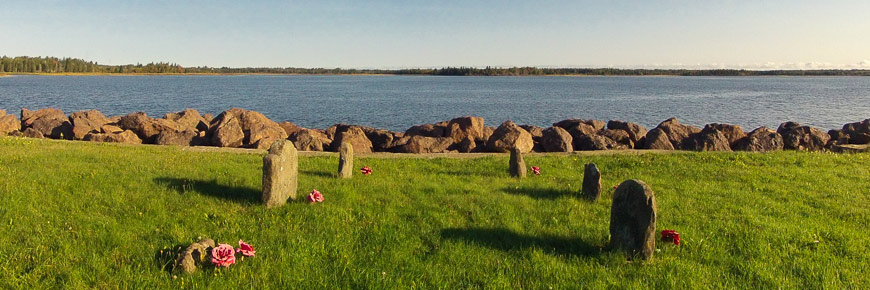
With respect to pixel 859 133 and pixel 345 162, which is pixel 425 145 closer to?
pixel 345 162

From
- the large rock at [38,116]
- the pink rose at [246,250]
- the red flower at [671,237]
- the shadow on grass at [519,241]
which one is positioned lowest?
the shadow on grass at [519,241]

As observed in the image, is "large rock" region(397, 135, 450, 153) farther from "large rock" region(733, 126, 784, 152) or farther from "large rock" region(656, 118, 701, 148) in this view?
"large rock" region(733, 126, 784, 152)

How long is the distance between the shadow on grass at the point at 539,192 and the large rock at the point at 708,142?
40.1ft

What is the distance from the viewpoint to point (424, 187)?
36.3 ft

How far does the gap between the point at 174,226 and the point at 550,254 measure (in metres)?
5.76

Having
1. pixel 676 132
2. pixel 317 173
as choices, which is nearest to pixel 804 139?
pixel 676 132

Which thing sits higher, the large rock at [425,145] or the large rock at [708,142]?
the large rock at [708,142]

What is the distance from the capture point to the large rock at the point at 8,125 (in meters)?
24.9

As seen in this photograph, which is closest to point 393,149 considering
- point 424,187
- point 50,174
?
point 424,187

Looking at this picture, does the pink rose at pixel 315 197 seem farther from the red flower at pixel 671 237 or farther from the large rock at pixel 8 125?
the large rock at pixel 8 125

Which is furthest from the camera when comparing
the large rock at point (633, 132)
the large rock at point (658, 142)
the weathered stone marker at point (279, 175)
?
the large rock at point (633, 132)

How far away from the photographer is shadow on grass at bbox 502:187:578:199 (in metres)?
10.6

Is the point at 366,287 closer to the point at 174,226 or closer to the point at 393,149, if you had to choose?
the point at 174,226

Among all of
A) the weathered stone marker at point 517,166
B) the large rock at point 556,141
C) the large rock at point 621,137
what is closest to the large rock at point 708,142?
the large rock at point 621,137
